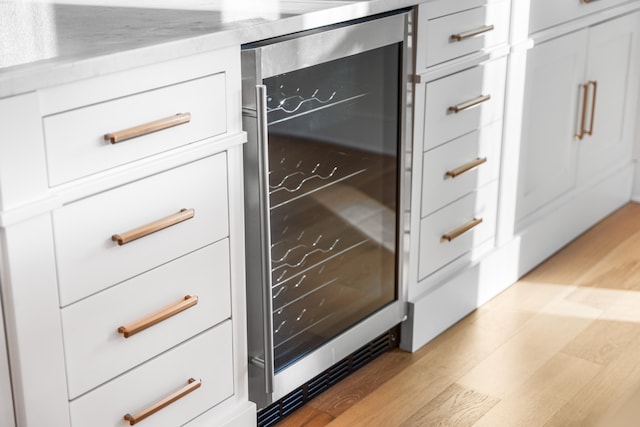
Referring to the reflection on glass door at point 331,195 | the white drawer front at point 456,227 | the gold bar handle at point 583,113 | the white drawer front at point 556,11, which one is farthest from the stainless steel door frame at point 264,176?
the gold bar handle at point 583,113

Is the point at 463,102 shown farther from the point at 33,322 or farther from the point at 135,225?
the point at 33,322

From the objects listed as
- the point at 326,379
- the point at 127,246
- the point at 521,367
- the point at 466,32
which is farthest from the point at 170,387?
the point at 466,32

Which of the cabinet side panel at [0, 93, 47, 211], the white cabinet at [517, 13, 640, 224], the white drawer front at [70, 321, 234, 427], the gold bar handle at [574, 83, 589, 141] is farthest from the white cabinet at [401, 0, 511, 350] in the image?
the cabinet side panel at [0, 93, 47, 211]

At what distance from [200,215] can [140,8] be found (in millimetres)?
467

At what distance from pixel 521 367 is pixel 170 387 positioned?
39.4 inches

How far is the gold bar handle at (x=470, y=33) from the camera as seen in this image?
7.51 feet

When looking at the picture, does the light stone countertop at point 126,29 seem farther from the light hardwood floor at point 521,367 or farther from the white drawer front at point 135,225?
the light hardwood floor at point 521,367

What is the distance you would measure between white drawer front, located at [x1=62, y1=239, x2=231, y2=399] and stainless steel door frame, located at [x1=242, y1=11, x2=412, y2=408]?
0.09 meters

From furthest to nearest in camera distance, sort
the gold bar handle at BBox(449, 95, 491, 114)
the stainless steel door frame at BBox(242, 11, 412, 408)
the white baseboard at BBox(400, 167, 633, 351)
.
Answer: the white baseboard at BBox(400, 167, 633, 351) → the gold bar handle at BBox(449, 95, 491, 114) → the stainless steel door frame at BBox(242, 11, 412, 408)

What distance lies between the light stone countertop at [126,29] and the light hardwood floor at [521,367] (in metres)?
0.89

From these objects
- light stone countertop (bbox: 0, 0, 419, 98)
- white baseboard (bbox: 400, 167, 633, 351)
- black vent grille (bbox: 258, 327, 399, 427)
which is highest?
light stone countertop (bbox: 0, 0, 419, 98)

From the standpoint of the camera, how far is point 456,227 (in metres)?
2.50

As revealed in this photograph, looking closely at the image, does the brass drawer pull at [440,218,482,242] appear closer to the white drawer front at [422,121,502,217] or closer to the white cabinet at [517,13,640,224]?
the white drawer front at [422,121,502,217]

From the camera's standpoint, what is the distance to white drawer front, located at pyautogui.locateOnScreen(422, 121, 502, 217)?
2352 millimetres
